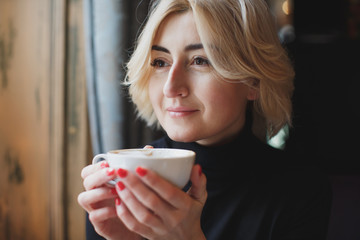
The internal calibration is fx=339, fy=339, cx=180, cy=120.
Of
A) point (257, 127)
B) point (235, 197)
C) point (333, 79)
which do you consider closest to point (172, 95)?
point (235, 197)

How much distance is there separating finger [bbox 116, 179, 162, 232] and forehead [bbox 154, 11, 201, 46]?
41cm

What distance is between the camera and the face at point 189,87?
2.72ft

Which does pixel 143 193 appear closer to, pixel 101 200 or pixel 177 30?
pixel 101 200

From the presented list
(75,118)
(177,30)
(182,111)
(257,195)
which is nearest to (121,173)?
(182,111)

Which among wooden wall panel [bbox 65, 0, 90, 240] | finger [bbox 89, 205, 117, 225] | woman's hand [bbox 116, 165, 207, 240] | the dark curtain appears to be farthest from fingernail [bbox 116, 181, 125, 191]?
wooden wall panel [bbox 65, 0, 90, 240]

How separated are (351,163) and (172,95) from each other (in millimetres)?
2203

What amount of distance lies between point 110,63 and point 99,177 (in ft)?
2.34

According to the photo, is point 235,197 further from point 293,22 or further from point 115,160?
point 293,22

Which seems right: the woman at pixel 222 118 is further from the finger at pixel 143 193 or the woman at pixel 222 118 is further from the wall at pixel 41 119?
the wall at pixel 41 119

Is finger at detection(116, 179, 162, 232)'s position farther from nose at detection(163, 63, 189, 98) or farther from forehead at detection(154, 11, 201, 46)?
forehead at detection(154, 11, 201, 46)

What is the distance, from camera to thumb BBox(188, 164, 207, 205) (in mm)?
654

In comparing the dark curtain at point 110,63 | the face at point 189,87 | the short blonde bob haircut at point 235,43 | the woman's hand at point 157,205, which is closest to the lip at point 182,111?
the face at point 189,87

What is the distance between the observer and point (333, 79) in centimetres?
256

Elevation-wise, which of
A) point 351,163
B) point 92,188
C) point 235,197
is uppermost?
point 92,188
